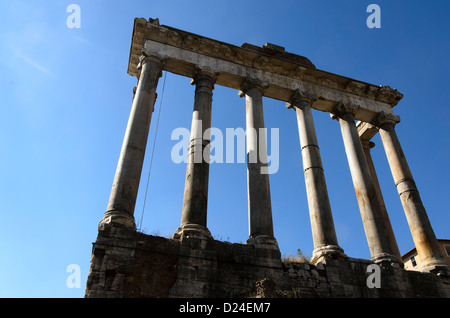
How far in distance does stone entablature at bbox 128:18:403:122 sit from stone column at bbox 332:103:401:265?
1.15 meters

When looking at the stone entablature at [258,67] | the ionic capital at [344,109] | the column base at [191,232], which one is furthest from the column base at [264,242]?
the ionic capital at [344,109]

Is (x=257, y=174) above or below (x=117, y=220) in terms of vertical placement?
above

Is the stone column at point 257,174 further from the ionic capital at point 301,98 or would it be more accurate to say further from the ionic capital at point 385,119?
the ionic capital at point 385,119

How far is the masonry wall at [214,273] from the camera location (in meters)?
9.10

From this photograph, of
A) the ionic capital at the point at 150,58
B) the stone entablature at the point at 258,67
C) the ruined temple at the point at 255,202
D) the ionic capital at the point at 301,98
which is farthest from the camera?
the ionic capital at the point at 301,98

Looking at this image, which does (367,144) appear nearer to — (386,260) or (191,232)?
(386,260)

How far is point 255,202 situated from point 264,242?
5.21 feet

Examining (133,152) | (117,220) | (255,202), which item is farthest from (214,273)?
(133,152)

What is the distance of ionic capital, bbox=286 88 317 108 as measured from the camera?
16.4 meters

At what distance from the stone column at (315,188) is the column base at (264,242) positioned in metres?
1.76

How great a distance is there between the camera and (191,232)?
416 inches

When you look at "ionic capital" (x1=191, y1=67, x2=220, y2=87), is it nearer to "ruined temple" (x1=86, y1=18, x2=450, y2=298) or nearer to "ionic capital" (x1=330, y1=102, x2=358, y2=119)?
"ruined temple" (x1=86, y1=18, x2=450, y2=298)

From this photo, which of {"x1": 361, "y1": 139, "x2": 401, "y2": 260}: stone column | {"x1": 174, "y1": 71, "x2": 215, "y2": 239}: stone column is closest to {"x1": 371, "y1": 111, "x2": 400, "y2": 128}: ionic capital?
{"x1": 361, "y1": 139, "x2": 401, "y2": 260}: stone column
